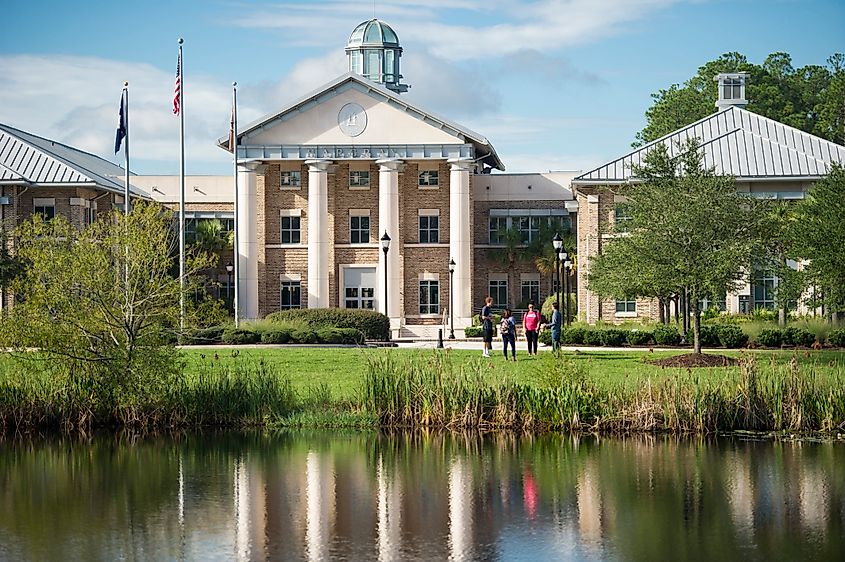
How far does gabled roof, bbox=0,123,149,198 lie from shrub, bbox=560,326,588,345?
24967 millimetres

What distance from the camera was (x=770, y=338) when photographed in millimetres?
38938

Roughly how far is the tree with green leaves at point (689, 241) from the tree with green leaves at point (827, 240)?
138 centimetres

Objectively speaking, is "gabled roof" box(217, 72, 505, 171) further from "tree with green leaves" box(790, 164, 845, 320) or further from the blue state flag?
"tree with green leaves" box(790, 164, 845, 320)

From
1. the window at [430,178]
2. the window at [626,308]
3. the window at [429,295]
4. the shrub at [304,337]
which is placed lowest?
the shrub at [304,337]

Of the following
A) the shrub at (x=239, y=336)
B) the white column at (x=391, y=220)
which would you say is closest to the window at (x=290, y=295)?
the white column at (x=391, y=220)

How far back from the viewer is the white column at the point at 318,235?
58.8 m

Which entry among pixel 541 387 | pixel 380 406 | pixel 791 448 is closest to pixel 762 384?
pixel 791 448

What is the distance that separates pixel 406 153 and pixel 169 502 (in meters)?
43.7

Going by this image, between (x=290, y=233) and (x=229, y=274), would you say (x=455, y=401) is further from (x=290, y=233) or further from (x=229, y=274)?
(x=229, y=274)

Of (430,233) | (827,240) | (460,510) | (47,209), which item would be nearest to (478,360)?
(827,240)

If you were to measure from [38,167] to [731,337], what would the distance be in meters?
32.6

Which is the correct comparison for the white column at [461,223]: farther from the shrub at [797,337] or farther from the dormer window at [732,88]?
the shrub at [797,337]

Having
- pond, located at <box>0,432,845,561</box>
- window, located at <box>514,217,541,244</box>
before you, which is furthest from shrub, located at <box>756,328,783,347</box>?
window, located at <box>514,217,541,244</box>

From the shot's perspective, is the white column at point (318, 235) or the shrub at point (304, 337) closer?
the shrub at point (304, 337)
